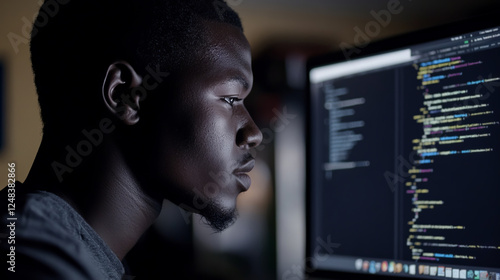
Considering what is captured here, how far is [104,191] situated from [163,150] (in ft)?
0.34

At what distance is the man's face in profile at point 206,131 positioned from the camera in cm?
76

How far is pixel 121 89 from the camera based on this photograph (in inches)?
29.3

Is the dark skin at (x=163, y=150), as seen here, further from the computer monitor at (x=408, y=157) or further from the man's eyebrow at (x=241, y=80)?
the computer monitor at (x=408, y=157)

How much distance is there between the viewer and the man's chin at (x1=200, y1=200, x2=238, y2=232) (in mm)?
818

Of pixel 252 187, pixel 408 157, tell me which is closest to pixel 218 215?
pixel 408 157

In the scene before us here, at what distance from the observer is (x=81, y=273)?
0.53m

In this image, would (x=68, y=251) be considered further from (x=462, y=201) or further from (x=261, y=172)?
(x=261, y=172)
